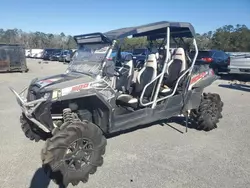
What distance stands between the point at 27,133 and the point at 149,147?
2357 millimetres

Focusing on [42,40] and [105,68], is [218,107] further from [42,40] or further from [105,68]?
[42,40]

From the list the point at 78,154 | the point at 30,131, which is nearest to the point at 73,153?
the point at 78,154

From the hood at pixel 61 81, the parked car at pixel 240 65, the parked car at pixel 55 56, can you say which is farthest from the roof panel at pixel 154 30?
the parked car at pixel 55 56

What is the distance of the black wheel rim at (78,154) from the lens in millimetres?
3684

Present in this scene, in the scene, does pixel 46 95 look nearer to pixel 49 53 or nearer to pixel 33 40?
pixel 49 53

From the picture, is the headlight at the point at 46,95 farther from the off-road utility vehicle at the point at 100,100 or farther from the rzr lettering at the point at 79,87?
the rzr lettering at the point at 79,87

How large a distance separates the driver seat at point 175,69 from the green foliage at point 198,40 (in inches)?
20.1

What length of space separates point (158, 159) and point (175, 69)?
2152mm

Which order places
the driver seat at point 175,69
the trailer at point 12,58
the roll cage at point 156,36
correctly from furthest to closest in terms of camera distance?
the trailer at point 12,58 < the driver seat at point 175,69 < the roll cage at point 156,36

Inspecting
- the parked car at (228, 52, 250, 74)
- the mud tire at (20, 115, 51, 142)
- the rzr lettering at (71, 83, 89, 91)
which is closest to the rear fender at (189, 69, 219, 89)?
the rzr lettering at (71, 83, 89, 91)

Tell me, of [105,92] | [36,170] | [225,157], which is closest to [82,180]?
[36,170]

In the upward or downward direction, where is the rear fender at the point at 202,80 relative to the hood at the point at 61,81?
downward

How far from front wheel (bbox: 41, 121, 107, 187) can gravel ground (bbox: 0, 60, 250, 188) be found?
0.54 feet

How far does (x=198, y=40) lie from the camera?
693 centimetres
